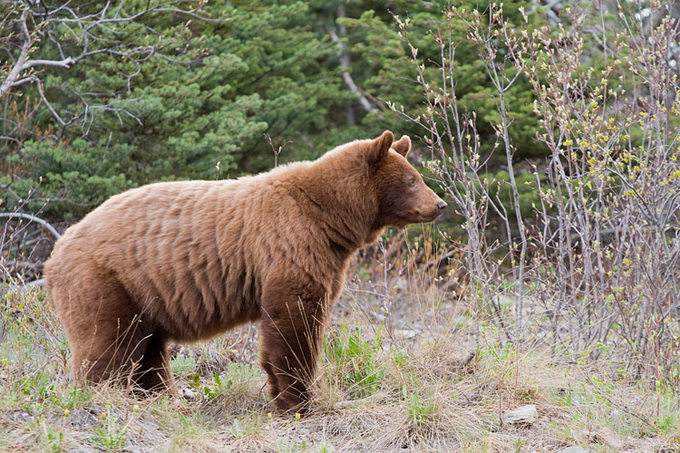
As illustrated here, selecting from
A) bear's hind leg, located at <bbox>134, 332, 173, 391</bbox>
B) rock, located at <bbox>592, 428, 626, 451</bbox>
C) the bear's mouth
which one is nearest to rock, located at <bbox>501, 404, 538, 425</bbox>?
rock, located at <bbox>592, 428, 626, 451</bbox>

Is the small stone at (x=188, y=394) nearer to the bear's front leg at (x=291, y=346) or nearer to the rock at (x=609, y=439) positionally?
the bear's front leg at (x=291, y=346)

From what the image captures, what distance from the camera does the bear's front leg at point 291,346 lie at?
16.4ft

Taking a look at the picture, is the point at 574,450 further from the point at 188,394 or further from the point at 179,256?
the point at 188,394

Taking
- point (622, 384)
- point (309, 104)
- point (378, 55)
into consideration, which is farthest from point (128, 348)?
point (378, 55)

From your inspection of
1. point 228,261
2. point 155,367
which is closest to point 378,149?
point 228,261

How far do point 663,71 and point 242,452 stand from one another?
410cm

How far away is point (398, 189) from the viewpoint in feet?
18.0

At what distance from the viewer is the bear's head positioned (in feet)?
17.7

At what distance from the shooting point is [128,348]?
5.04 metres

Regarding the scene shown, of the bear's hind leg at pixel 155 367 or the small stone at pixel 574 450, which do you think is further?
the bear's hind leg at pixel 155 367

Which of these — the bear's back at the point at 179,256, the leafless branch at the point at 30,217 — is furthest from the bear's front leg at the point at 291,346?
the leafless branch at the point at 30,217

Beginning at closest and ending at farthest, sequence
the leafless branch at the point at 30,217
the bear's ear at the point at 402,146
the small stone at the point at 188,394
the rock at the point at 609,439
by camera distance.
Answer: the rock at the point at 609,439, the bear's ear at the point at 402,146, the small stone at the point at 188,394, the leafless branch at the point at 30,217

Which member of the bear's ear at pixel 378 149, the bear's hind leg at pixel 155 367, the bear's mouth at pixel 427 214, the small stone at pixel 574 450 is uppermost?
the bear's ear at pixel 378 149

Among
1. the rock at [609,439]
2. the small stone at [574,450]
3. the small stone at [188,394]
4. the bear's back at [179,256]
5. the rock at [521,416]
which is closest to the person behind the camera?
the small stone at [574,450]
